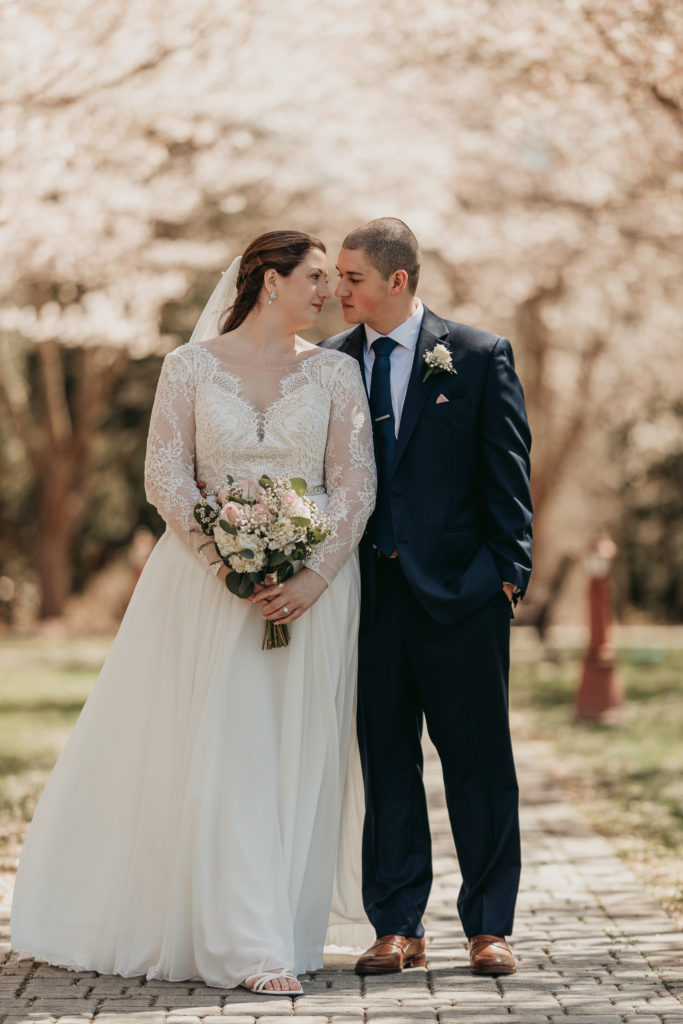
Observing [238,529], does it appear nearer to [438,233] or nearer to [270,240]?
[270,240]

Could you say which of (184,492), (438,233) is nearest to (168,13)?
(184,492)

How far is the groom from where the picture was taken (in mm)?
4660

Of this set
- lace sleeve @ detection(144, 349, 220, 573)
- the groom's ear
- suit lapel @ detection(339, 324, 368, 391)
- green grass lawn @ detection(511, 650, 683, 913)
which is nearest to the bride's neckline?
lace sleeve @ detection(144, 349, 220, 573)

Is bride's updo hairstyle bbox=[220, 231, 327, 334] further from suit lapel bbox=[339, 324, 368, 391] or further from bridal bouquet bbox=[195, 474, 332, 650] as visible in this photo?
bridal bouquet bbox=[195, 474, 332, 650]

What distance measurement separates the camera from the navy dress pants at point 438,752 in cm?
468

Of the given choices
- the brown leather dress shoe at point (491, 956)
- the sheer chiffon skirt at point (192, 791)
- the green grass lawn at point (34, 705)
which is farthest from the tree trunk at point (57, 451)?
the brown leather dress shoe at point (491, 956)

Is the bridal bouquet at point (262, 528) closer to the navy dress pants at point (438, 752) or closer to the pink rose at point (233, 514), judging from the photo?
the pink rose at point (233, 514)

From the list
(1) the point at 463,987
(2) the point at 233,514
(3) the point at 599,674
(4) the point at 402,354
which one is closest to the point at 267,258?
(4) the point at 402,354

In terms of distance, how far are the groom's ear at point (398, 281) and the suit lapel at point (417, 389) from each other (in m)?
0.15

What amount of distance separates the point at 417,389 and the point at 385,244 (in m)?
0.53

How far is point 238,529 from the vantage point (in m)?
4.36

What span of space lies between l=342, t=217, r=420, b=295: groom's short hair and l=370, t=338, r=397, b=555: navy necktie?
0.88 ft

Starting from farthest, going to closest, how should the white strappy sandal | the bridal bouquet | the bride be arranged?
the bride < the bridal bouquet < the white strappy sandal

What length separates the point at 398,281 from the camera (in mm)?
4848
